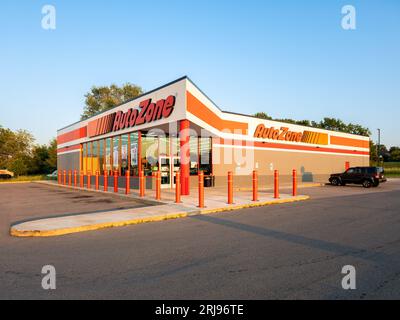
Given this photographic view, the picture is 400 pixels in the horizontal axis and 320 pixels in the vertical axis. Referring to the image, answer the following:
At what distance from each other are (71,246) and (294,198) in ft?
34.5

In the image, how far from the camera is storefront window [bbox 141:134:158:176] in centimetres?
2089

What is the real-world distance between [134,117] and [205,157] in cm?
602

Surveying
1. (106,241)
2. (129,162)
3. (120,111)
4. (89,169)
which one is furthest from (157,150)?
(106,241)

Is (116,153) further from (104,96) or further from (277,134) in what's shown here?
(104,96)

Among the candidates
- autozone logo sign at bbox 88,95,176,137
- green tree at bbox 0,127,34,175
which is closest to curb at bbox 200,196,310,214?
autozone logo sign at bbox 88,95,176,137

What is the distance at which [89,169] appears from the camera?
28.6 m

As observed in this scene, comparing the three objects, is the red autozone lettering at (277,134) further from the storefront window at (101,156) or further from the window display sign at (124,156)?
the storefront window at (101,156)

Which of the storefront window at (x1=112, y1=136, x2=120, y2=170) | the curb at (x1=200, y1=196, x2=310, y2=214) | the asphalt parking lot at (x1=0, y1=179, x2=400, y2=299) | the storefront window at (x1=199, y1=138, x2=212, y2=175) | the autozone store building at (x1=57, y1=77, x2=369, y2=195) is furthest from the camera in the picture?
the storefront window at (x1=112, y1=136, x2=120, y2=170)

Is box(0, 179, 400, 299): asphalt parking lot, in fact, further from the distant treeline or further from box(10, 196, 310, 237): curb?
the distant treeline

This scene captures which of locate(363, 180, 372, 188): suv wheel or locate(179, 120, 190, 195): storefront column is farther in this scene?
locate(363, 180, 372, 188): suv wheel

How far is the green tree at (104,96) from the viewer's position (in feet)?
235

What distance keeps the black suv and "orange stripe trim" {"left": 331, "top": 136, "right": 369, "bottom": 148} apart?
9772 millimetres

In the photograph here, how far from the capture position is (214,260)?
5.38m

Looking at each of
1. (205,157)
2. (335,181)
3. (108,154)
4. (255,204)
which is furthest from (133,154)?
(335,181)
